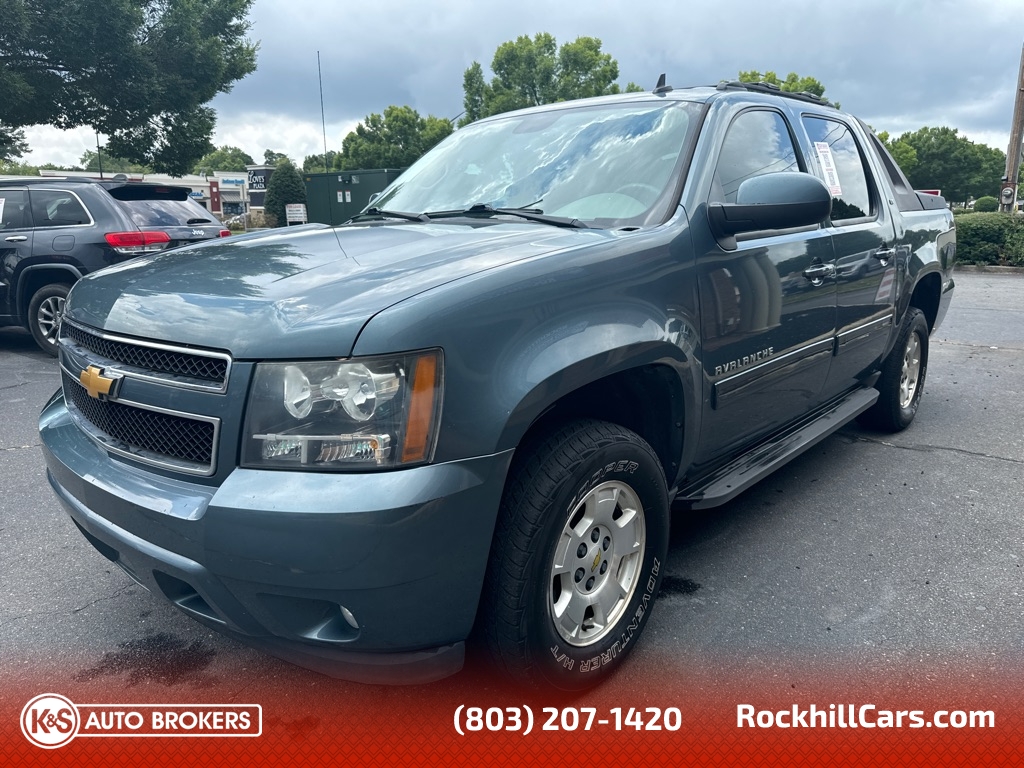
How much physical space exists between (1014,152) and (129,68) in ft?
70.7

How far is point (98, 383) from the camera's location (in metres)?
2.12

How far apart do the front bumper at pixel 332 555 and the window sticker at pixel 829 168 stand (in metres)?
2.63

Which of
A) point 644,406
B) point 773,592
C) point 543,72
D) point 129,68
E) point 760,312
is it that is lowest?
point 773,592

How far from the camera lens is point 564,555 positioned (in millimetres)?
2131

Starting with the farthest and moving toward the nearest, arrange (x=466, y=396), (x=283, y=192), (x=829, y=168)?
(x=283, y=192)
(x=829, y=168)
(x=466, y=396)

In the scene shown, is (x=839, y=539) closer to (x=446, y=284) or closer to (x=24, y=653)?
(x=446, y=284)

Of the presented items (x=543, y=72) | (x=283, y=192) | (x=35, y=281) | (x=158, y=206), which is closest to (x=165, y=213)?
(x=158, y=206)

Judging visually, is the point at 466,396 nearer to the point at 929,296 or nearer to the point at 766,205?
the point at 766,205

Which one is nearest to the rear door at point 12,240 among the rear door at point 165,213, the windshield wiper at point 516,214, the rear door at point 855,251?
the rear door at point 165,213

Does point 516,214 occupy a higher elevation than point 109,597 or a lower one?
higher

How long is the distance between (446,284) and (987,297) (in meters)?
12.1

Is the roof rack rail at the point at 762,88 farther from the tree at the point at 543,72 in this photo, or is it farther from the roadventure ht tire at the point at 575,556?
the tree at the point at 543,72

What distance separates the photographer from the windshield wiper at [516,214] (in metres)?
2.66

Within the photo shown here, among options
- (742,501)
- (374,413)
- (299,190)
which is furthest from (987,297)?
(299,190)
